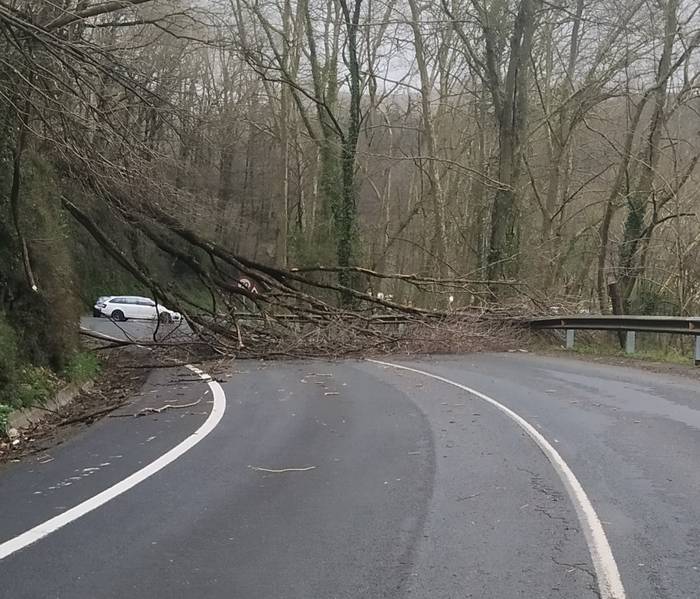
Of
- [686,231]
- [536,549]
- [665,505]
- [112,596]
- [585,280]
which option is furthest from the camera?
[585,280]

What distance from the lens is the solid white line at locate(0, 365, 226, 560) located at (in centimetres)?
532

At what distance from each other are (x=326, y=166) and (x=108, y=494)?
98.2ft

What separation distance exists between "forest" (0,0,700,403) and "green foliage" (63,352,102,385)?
0.23 meters

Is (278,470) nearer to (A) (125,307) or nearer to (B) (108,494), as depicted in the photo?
(B) (108,494)

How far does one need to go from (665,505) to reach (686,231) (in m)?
26.0

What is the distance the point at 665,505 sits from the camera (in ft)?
19.9

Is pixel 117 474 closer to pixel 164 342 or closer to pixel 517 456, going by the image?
A: pixel 517 456

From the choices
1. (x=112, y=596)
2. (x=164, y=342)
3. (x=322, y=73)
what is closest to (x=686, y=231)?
(x=322, y=73)

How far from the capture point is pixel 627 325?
17734 millimetres

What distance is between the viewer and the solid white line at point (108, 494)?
5320 millimetres

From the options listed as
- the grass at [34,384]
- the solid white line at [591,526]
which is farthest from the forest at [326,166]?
the solid white line at [591,526]

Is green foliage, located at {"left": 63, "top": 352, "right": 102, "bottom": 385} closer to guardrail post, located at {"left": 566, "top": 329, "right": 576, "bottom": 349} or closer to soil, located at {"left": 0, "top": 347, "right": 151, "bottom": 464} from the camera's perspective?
soil, located at {"left": 0, "top": 347, "right": 151, "bottom": 464}

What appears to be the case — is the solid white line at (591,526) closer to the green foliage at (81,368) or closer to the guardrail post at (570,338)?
the green foliage at (81,368)

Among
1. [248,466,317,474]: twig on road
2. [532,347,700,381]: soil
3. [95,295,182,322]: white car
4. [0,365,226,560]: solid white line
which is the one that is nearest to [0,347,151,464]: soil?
[0,365,226,560]: solid white line
